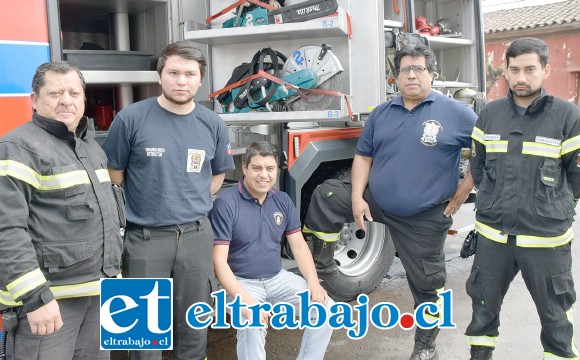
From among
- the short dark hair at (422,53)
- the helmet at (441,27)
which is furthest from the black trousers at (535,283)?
the helmet at (441,27)

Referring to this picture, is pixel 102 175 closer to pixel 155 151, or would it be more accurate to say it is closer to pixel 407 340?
pixel 155 151

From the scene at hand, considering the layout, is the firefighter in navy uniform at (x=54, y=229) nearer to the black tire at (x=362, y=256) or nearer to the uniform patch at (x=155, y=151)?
the uniform patch at (x=155, y=151)

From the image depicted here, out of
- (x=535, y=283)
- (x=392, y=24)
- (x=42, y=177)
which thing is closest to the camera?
(x=42, y=177)

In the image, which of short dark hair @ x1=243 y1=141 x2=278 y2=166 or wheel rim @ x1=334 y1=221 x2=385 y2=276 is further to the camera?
wheel rim @ x1=334 y1=221 x2=385 y2=276

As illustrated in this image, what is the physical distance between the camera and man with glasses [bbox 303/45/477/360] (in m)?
3.16

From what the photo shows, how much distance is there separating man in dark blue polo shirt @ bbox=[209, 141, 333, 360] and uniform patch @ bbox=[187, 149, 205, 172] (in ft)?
1.22

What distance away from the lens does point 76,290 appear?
86.7 inches

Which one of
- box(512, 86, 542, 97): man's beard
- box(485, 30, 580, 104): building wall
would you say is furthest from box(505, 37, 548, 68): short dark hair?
box(485, 30, 580, 104): building wall

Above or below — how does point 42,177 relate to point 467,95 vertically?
below

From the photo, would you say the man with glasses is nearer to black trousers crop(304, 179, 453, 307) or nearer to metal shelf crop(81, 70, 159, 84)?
black trousers crop(304, 179, 453, 307)

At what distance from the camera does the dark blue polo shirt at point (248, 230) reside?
2.98 metres

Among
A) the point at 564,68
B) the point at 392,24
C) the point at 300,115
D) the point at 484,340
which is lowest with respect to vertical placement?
the point at 484,340

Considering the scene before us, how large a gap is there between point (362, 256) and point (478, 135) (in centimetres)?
189

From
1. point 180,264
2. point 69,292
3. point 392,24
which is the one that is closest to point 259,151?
point 180,264
